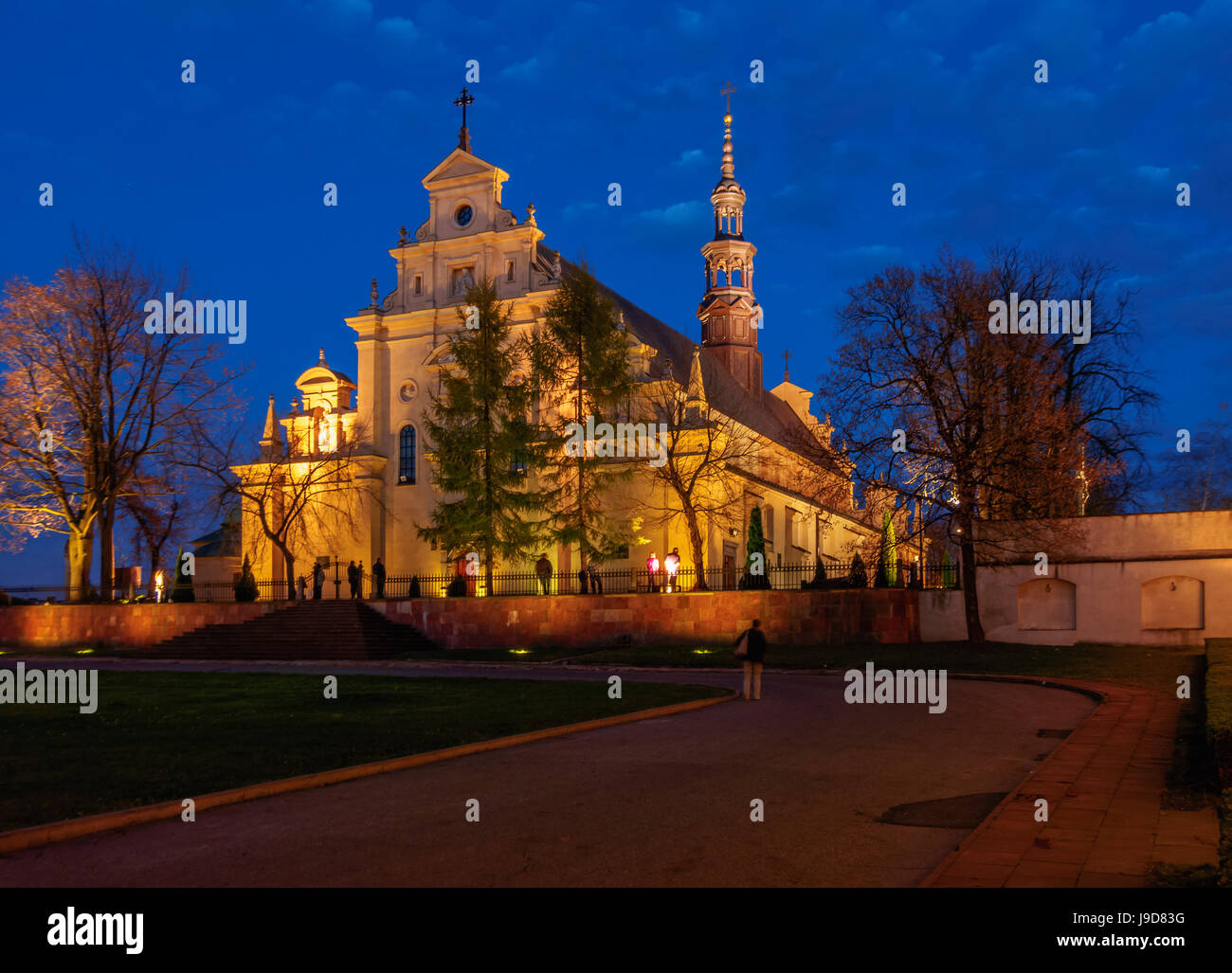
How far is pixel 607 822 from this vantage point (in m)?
8.95

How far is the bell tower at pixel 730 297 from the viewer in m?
61.5

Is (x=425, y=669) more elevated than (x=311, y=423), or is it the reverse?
A: (x=311, y=423)

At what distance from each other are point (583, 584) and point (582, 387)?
7.52 meters

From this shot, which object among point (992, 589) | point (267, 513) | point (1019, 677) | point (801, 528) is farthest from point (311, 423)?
point (1019, 677)

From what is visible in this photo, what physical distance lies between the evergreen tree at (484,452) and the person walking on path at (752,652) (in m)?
20.5

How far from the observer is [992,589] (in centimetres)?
3359

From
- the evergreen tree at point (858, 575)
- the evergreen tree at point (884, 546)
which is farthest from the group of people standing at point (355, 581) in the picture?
the evergreen tree at point (884, 546)

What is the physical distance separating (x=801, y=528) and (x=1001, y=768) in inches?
1863

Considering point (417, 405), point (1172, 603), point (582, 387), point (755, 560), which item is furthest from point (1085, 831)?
point (417, 405)

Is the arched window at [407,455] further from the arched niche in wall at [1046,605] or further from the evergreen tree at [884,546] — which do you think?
the arched niche in wall at [1046,605]

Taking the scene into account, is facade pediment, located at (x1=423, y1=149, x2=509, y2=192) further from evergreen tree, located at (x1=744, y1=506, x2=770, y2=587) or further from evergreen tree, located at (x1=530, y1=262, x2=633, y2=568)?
evergreen tree, located at (x1=744, y1=506, x2=770, y2=587)

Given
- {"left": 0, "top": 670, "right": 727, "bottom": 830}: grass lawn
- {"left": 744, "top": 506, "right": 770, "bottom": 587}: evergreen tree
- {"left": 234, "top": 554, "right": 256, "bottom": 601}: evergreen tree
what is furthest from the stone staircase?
{"left": 0, "top": 670, "right": 727, "bottom": 830}: grass lawn
